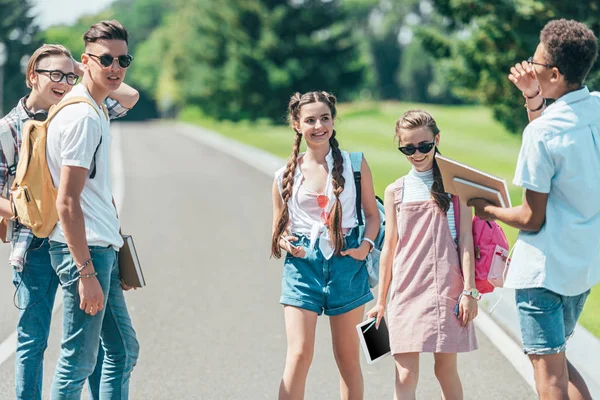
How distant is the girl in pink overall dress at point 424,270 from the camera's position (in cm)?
443

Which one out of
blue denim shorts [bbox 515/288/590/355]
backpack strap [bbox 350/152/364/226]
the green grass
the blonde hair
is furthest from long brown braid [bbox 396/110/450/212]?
the green grass

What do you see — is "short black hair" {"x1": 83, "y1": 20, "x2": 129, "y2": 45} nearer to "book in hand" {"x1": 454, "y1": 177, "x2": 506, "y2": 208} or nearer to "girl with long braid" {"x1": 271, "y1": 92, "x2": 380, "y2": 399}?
"girl with long braid" {"x1": 271, "y1": 92, "x2": 380, "y2": 399}

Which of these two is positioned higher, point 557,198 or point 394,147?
point 557,198

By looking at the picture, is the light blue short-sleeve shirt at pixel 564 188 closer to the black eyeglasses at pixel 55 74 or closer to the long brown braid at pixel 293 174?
the long brown braid at pixel 293 174

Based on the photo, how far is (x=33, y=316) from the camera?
456 centimetres

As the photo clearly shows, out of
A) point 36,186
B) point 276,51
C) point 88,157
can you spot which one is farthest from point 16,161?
point 276,51

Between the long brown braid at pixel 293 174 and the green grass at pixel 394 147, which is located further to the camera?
the green grass at pixel 394 147

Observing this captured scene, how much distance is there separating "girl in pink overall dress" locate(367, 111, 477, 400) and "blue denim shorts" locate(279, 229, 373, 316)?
15 centimetres

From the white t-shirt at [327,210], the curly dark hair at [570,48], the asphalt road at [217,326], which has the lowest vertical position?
the asphalt road at [217,326]

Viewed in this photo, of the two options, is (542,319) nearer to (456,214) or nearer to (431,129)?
(456,214)

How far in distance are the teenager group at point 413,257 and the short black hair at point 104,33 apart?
1014mm

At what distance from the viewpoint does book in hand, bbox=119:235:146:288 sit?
4.30m

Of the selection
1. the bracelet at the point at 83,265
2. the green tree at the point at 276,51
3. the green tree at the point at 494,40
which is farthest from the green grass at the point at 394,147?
the bracelet at the point at 83,265

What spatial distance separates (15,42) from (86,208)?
64895 mm
